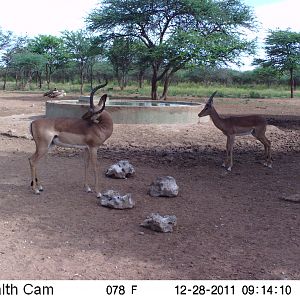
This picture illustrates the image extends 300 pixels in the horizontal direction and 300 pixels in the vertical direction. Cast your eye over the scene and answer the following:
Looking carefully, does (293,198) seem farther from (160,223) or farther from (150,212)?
(160,223)

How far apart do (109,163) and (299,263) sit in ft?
16.9

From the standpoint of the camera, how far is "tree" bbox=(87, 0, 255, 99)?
25938 mm

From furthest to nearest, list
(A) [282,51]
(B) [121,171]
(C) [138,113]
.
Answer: (A) [282,51], (C) [138,113], (B) [121,171]

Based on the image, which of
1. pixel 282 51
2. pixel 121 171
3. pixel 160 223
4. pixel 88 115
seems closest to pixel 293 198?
pixel 160 223

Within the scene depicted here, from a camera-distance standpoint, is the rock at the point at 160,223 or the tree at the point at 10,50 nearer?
the rock at the point at 160,223

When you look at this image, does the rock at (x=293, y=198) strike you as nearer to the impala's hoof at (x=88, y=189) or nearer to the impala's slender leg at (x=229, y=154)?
the impala's slender leg at (x=229, y=154)

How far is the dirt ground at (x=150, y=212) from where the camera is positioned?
4.11 meters

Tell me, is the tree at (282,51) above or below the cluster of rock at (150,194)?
above

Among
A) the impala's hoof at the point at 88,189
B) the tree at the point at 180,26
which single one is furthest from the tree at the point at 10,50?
the impala's hoof at the point at 88,189

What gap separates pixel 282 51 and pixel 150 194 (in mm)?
34398

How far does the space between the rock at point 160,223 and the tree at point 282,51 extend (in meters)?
33.4

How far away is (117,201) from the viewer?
5891mm

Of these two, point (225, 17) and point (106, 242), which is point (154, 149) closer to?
point (106, 242)

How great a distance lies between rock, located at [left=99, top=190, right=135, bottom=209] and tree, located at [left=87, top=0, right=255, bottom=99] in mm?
20331
